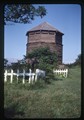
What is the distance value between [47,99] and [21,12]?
1.05 metres

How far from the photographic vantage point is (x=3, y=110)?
8.36 feet

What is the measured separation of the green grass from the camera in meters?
2.61

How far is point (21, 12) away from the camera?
9.13ft

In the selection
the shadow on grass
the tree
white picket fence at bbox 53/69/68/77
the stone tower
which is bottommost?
the shadow on grass

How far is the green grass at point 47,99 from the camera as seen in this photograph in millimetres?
2609

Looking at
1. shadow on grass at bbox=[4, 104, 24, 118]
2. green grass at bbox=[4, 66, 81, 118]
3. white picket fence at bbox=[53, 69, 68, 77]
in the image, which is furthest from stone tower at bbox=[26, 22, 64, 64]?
shadow on grass at bbox=[4, 104, 24, 118]

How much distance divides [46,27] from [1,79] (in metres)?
0.77

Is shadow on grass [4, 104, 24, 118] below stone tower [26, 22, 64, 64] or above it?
below

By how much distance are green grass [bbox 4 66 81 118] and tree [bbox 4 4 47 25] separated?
28.2 inches

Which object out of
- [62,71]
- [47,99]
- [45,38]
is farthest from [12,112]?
[45,38]

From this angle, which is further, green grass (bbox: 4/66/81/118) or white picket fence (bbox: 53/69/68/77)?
white picket fence (bbox: 53/69/68/77)

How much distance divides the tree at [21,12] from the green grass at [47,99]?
0.72 m

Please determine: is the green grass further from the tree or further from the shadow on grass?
the tree
